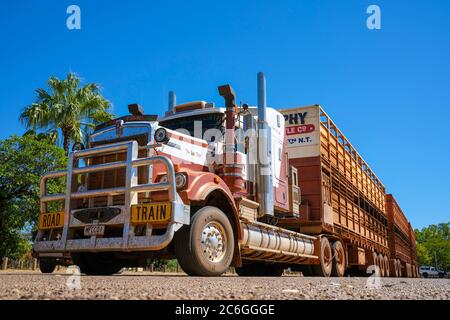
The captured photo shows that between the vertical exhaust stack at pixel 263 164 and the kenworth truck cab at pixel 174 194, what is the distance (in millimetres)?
19

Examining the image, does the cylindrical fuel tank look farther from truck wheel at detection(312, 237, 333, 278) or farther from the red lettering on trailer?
the red lettering on trailer

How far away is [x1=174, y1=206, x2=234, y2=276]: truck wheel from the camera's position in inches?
244

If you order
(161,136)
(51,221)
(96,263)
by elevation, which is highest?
(161,136)

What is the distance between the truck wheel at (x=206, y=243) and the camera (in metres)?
6.21

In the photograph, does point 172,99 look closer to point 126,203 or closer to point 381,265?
point 126,203

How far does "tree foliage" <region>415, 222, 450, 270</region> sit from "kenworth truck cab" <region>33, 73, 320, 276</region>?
320 feet

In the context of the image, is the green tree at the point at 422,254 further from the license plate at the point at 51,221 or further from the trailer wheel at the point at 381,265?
the license plate at the point at 51,221

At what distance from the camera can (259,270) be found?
12.1 m

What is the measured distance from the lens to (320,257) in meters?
11.0

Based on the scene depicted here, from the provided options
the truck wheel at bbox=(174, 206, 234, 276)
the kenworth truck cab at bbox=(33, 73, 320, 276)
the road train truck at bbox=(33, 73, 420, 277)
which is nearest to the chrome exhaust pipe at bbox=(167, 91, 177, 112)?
the road train truck at bbox=(33, 73, 420, 277)

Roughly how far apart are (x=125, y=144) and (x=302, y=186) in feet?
18.6

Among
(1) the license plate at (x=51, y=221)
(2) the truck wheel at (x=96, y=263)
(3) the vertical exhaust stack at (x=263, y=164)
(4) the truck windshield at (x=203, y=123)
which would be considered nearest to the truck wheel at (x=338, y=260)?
(3) the vertical exhaust stack at (x=263, y=164)

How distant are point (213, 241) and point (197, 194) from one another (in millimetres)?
770

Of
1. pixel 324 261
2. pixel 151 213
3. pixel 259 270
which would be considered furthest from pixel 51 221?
pixel 324 261
